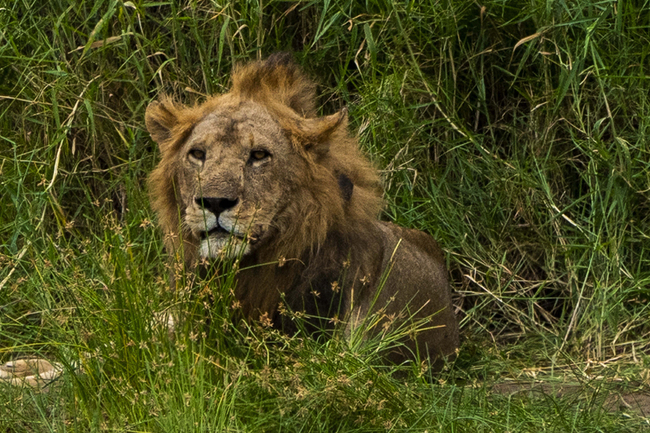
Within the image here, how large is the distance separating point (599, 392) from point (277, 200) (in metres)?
1.35

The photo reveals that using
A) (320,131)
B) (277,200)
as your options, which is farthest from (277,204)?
(320,131)

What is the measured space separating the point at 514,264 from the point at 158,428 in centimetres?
289

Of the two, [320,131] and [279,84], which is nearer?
[320,131]

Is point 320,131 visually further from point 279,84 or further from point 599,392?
point 599,392

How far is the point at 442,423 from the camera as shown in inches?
127

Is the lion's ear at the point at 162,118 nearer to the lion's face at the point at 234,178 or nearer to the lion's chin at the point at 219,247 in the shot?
the lion's face at the point at 234,178

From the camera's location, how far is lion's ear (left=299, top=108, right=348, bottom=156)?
13.8 ft

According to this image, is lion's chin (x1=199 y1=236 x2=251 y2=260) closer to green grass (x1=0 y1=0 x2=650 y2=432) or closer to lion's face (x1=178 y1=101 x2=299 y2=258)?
lion's face (x1=178 y1=101 x2=299 y2=258)

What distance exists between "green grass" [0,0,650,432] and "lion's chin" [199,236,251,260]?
2.91 feet

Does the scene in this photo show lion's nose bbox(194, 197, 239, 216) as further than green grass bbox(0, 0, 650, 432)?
No

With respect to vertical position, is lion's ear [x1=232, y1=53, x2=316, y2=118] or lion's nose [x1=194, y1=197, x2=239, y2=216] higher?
lion's ear [x1=232, y1=53, x2=316, y2=118]

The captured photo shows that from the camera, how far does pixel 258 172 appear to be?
4004 mm

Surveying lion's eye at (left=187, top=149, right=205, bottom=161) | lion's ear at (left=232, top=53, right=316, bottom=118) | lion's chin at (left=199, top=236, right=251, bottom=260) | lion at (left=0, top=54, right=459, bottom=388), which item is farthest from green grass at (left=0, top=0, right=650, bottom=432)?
lion's chin at (left=199, top=236, right=251, bottom=260)

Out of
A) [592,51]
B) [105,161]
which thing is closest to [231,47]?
[105,161]
